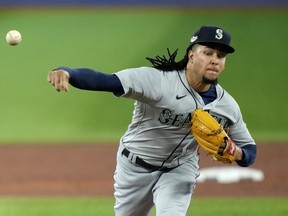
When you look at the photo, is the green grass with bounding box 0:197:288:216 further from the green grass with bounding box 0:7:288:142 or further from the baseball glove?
the green grass with bounding box 0:7:288:142

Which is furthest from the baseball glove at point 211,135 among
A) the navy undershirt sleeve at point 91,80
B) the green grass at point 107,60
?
the green grass at point 107,60

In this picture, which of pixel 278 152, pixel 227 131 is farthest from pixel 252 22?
pixel 227 131

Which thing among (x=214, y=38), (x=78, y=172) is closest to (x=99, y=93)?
(x=78, y=172)

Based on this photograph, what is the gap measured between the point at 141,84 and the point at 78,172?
21.7ft

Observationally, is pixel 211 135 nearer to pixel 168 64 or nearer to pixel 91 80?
pixel 168 64

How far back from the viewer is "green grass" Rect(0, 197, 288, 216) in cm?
939

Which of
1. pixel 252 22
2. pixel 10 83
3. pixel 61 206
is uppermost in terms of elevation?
pixel 252 22

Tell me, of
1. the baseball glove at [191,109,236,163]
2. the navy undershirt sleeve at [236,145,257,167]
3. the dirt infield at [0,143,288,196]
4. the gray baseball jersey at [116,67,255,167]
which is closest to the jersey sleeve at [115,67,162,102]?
the gray baseball jersey at [116,67,255,167]

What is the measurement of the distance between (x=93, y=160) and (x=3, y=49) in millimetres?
7447

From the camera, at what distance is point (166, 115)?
6055 millimetres

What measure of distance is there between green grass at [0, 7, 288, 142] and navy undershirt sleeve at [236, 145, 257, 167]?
334 inches

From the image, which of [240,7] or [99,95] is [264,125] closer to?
[99,95]

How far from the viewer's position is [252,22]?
20.4m

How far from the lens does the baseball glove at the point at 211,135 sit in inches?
232
